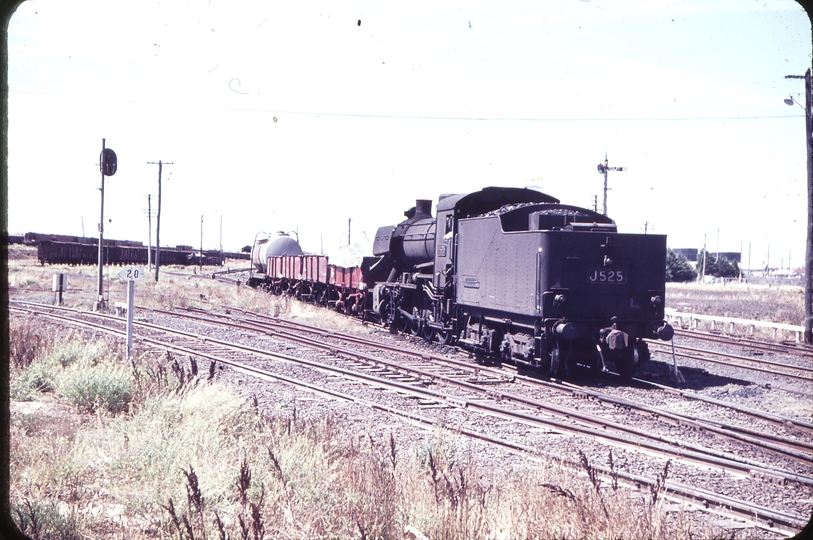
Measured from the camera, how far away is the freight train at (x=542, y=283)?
11.5m

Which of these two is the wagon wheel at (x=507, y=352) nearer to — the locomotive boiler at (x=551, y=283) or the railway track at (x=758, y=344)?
the locomotive boiler at (x=551, y=283)

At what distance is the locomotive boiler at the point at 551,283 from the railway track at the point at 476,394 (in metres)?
0.84

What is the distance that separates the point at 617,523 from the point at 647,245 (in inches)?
331

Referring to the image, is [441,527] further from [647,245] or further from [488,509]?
[647,245]

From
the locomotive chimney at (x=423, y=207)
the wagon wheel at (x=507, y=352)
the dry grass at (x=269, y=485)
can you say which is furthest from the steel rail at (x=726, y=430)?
the locomotive chimney at (x=423, y=207)

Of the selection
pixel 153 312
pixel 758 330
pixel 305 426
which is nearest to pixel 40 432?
pixel 305 426

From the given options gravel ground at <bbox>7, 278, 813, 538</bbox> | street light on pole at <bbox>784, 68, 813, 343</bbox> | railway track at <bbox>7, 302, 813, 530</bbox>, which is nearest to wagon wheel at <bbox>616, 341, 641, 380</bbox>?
gravel ground at <bbox>7, 278, 813, 538</bbox>

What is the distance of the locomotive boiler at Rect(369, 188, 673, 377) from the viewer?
11.4 metres

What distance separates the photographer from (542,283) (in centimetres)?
1139

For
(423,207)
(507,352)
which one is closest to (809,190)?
(423,207)

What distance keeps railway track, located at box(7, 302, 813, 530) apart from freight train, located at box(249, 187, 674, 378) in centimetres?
94

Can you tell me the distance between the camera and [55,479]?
5574mm

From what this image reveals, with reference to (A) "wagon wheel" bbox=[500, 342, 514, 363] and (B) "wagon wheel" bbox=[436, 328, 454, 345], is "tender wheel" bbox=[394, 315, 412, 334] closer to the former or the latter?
(B) "wagon wheel" bbox=[436, 328, 454, 345]

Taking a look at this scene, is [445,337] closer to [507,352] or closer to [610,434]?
[507,352]
